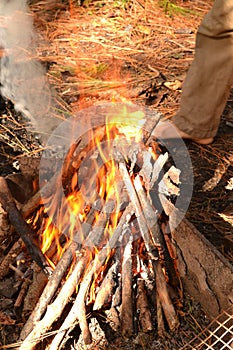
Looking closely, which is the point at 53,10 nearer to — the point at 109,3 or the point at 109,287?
the point at 109,3

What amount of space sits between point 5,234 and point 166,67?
8.94 feet

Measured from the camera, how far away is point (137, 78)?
448cm

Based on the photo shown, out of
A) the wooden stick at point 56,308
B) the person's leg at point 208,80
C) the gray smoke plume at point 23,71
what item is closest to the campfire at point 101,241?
the wooden stick at point 56,308

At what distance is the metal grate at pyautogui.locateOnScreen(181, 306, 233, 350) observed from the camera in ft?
7.13

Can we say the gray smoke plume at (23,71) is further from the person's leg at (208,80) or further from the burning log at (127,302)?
the burning log at (127,302)

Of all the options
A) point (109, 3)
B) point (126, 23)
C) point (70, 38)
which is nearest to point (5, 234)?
point (70, 38)

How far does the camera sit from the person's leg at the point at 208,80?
3.32 m

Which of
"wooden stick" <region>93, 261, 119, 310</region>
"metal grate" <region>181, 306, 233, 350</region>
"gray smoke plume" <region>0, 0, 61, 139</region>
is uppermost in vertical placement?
"gray smoke plume" <region>0, 0, 61, 139</region>

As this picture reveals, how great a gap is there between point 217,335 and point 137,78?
2689 millimetres

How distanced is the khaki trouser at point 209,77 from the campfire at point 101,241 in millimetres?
1063

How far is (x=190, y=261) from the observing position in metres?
2.34

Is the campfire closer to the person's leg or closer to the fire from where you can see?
the fire

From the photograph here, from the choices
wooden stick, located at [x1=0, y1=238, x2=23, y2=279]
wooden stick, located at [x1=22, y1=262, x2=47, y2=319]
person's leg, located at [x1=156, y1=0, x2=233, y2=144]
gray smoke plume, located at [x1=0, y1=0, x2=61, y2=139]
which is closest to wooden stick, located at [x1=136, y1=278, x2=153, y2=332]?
wooden stick, located at [x1=22, y1=262, x2=47, y2=319]

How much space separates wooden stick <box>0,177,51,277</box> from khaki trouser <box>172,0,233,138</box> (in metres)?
1.76
